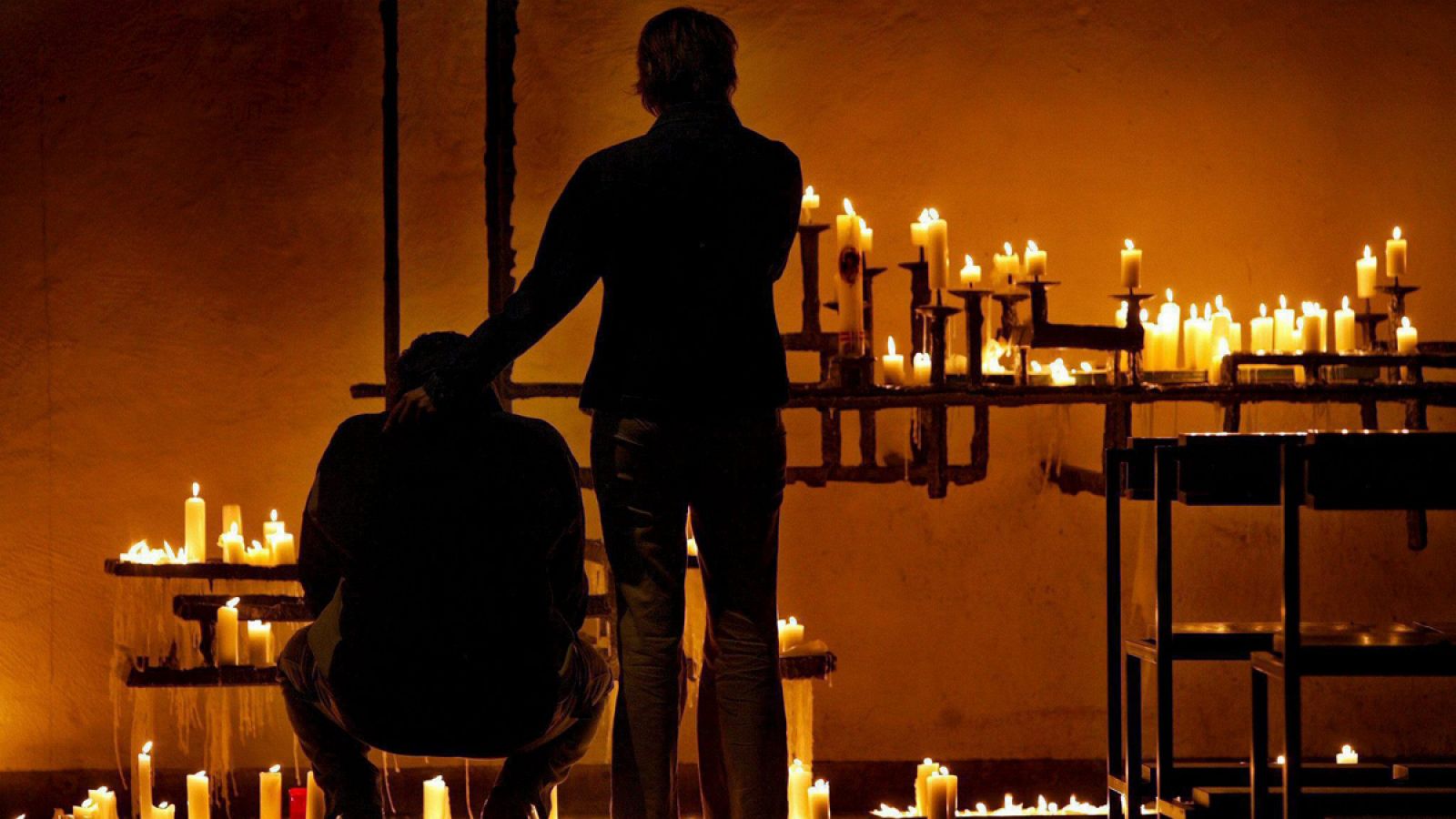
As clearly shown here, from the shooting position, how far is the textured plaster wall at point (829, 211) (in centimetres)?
472

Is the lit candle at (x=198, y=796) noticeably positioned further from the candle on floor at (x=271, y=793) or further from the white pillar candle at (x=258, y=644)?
the white pillar candle at (x=258, y=644)

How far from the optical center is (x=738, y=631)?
2.56 metres

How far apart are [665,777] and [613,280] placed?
0.85 meters

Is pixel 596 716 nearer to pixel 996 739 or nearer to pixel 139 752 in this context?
pixel 139 752

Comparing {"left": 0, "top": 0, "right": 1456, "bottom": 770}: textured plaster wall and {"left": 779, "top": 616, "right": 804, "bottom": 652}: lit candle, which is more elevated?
{"left": 0, "top": 0, "right": 1456, "bottom": 770}: textured plaster wall

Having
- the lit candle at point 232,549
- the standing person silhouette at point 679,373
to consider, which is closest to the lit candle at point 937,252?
the standing person silhouette at point 679,373

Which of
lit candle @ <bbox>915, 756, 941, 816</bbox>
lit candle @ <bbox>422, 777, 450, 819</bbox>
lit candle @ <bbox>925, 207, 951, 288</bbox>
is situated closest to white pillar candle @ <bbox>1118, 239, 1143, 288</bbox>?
lit candle @ <bbox>925, 207, 951, 288</bbox>

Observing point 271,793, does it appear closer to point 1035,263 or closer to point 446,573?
point 446,573

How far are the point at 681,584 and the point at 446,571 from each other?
17.6 inches

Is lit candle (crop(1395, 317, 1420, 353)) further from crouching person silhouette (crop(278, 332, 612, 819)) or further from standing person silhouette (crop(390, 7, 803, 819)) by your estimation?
crouching person silhouette (crop(278, 332, 612, 819))

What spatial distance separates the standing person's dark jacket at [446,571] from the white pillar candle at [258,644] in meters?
1.54

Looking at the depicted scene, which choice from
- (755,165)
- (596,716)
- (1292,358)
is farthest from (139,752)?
(1292,358)

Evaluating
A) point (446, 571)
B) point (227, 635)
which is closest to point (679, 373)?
point (446, 571)

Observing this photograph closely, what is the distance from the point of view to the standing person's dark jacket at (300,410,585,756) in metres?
2.29
